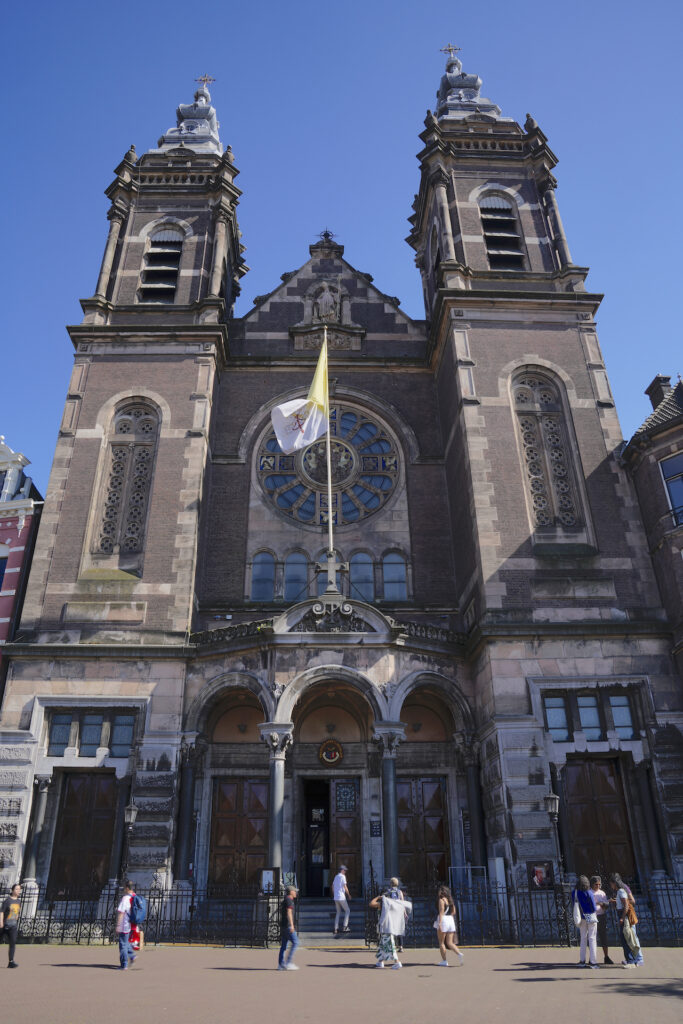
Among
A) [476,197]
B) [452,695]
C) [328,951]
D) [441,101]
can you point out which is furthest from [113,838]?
[441,101]

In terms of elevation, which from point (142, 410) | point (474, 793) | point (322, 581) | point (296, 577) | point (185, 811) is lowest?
point (185, 811)

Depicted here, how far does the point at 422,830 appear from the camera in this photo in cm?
2217

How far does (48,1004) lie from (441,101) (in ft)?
144

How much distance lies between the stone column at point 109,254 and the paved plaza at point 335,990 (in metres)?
23.3

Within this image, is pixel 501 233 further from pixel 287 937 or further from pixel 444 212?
pixel 287 937

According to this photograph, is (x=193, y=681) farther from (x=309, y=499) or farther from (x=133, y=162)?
(x=133, y=162)

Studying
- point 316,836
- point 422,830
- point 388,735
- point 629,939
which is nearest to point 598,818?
point 422,830

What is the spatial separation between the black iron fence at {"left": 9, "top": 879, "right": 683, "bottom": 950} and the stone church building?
0.68 m

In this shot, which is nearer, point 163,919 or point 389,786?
point 163,919

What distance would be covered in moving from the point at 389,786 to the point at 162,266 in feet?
75.2

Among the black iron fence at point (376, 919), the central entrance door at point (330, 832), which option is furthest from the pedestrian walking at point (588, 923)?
the central entrance door at point (330, 832)

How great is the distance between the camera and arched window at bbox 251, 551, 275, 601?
25.3m

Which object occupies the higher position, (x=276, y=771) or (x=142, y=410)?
(x=142, y=410)

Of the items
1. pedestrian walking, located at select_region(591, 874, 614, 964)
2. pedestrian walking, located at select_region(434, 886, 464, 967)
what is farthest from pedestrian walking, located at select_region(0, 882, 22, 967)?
pedestrian walking, located at select_region(591, 874, 614, 964)
